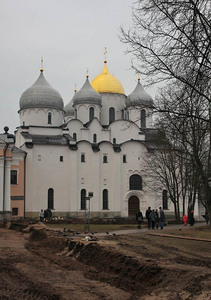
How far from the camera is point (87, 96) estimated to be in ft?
178

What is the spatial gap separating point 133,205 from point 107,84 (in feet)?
52.0

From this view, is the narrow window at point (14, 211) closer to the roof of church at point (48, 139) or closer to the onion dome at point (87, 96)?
the roof of church at point (48, 139)

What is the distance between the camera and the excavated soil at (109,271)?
907 cm

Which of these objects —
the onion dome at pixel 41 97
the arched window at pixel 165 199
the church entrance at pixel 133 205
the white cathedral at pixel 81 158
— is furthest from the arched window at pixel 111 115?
the arched window at pixel 165 199

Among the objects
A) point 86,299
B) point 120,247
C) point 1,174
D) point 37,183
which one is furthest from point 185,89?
point 37,183

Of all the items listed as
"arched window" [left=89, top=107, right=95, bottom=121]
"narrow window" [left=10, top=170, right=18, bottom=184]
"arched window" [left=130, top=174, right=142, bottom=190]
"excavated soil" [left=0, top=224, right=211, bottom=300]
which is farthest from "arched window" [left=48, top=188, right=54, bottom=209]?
"excavated soil" [left=0, top=224, right=211, bottom=300]

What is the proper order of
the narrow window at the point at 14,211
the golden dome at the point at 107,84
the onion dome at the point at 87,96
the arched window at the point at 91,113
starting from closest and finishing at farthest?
the narrow window at the point at 14,211 → the onion dome at the point at 87,96 → the arched window at the point at 91,113 → the golden dome at the point at 107,84

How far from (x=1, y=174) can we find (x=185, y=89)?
81.1 ft

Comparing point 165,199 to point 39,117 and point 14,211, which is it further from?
point 14,211

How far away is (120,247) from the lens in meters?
15.1

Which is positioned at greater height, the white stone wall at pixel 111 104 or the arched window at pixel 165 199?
the white stone wall at pixel 111 104

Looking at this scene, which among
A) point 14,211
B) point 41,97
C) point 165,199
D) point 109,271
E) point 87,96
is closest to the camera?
point 109,271

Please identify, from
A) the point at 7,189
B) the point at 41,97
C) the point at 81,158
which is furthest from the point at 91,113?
the point at 7,189

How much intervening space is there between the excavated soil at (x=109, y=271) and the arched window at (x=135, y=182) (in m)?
34.3
